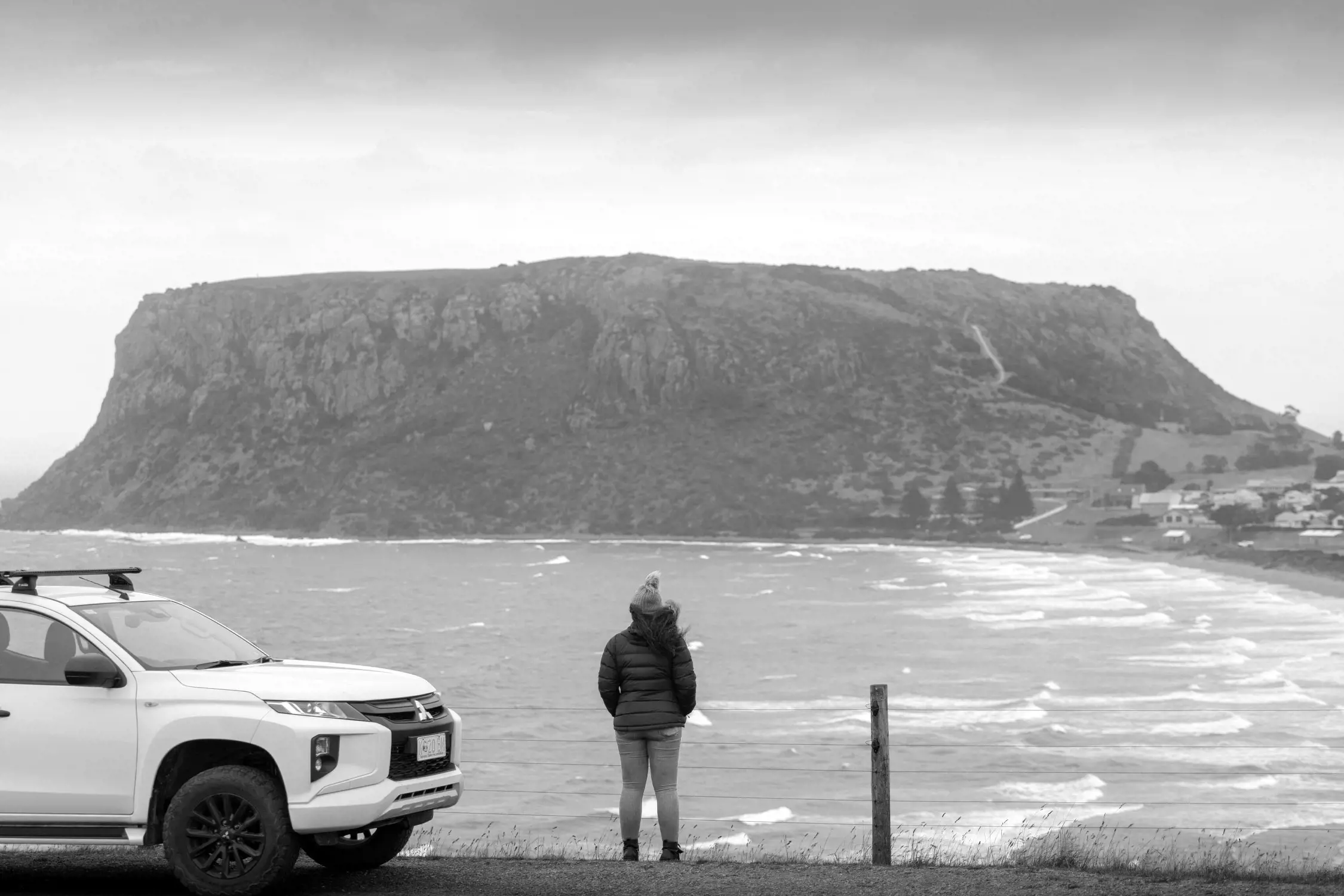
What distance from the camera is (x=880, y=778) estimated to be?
9.24 meters

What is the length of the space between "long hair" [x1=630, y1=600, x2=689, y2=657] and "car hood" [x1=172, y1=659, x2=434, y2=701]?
1.55 metres

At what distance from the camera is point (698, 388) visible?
191 meters

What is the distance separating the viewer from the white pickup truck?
7.66 m

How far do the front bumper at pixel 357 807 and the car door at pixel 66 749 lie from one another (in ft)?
3.19

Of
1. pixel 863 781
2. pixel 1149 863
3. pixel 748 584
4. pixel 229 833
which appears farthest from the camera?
pixel 748 584

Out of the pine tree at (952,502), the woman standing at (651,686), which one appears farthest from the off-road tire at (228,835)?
the pine tree at (952,502)

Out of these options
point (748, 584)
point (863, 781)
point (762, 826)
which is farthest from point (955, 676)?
point (748, 584)

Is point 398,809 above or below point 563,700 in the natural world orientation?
above

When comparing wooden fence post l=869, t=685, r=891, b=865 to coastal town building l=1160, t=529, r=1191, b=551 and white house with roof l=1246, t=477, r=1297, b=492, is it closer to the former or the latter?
coastal town building l=1160, t=529, r=1191, b=551

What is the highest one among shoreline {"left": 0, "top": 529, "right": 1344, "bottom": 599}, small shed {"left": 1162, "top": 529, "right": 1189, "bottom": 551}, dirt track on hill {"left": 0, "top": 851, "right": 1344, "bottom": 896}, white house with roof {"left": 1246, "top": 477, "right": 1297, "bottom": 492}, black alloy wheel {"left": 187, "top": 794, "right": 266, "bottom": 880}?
white house with roof {"left": 1246, "top": 477, "right": 1297, "bottom": 492}

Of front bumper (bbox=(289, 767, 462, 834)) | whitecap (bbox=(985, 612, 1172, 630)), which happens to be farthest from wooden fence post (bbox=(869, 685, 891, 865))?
whitecap (bbox=(985, 612, 1172, 630))

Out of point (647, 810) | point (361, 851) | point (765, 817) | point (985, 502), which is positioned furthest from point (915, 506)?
point (361, 851)

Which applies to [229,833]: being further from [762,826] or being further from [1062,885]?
[762,826]

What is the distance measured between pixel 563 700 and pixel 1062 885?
1415 inches
